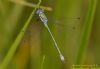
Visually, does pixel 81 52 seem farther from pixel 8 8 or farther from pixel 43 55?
pixel 8 8

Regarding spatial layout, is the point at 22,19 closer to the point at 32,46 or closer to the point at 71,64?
the point at 32,46

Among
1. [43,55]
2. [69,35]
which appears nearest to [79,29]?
[69,35]

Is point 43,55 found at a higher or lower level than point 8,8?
lower

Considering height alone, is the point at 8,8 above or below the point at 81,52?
above

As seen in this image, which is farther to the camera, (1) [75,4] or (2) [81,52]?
(1) [75,4]

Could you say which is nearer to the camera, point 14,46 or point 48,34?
point 14,46

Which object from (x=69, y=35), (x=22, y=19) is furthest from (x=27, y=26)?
(x=69, y=35)
